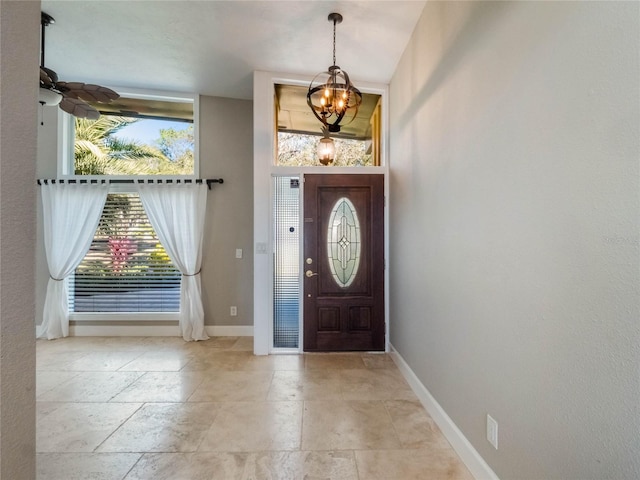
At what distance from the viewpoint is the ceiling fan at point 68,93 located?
8.21 feet

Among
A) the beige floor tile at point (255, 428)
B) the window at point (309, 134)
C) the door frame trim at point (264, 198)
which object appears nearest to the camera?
the beige floor tile at point (255, 428)

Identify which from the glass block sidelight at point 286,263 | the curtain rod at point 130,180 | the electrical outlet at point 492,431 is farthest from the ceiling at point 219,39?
the electrical outlet at point 492,431


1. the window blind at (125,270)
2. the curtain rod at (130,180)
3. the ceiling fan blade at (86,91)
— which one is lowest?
the window blind at (125,270)

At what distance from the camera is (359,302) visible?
371cm

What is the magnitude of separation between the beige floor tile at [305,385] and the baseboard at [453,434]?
688mm

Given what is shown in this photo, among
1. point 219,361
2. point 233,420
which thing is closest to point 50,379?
point 219,361

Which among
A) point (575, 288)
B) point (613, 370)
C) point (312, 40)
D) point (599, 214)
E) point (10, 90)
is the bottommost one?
point (613, 370)

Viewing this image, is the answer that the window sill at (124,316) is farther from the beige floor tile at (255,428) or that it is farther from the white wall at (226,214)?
the beige floor tile at (255,428)

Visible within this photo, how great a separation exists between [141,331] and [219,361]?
5.66 ft

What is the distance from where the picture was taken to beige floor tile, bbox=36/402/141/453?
80.5 inches

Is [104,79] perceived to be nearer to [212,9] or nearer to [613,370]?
[212,9]

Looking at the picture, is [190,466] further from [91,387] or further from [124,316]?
[124,316]

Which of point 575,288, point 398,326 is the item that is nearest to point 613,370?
point 575,288

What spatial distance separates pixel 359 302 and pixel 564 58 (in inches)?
118
